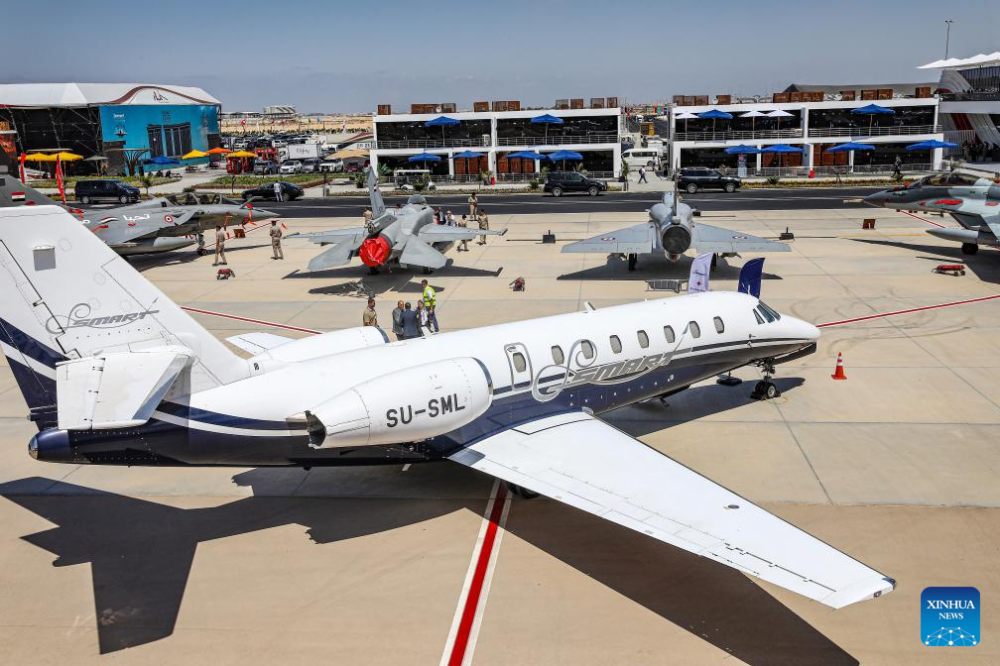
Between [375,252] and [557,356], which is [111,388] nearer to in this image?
[557,356]

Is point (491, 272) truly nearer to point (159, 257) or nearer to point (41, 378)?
point (159, 257)

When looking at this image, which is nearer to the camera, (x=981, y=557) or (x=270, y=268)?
(x=981, y=557)

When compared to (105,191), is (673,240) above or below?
below

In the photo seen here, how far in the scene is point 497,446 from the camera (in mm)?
12273

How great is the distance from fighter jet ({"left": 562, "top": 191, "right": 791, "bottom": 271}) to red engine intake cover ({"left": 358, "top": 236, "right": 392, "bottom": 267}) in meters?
6.25

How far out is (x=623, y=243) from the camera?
28.8m

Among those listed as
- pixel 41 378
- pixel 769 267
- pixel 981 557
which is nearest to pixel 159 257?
pixel 769 267

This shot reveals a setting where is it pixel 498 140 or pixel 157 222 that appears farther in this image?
pixel 498 140

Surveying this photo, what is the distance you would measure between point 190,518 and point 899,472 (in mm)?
11054

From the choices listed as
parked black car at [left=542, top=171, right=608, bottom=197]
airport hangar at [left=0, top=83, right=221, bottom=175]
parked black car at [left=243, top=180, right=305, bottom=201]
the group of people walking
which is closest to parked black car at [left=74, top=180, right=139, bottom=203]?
parked black car at [left=243, top=180, right=305, bottom=201]

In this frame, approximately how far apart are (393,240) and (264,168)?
186 feet

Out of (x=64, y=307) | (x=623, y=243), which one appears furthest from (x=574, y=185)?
(x=64, y=307)

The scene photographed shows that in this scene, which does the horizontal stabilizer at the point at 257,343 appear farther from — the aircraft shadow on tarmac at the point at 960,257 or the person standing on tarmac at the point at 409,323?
the aircraft shadow on tarmac at the point at 960,257

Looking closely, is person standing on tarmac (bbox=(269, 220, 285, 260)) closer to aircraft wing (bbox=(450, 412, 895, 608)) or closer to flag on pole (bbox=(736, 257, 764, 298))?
flag on pole (bbox=(736, 257, 764, 298))
